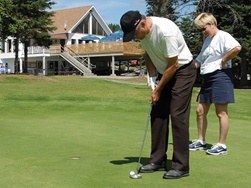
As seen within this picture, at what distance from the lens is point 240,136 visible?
6.91 metres

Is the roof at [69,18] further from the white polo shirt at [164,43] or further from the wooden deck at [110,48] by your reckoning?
the white polo shirt at [164,43]

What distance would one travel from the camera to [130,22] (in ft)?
13.4

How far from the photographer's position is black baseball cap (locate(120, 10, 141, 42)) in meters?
4.07

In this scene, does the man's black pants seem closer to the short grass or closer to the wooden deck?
the short grass

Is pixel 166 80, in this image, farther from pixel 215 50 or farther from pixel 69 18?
pixel 69 18

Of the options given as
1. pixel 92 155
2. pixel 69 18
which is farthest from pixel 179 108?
pixel 69 18

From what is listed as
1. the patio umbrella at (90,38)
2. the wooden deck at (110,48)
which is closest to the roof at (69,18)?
the patio umbrella at (90,38)

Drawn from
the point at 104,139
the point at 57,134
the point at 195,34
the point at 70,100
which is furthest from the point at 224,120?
the point at 195,34

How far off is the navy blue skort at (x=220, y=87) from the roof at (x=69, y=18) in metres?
46.8

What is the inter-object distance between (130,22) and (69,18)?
5124cm

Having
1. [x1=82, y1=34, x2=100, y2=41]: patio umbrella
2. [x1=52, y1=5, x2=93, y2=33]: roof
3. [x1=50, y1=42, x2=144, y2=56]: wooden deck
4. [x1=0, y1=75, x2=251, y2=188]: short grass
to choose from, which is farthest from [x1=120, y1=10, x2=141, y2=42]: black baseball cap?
[x1=52, y1=5, x2=93, y2=33]: roof

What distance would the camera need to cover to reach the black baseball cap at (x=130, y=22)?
13.4 feet

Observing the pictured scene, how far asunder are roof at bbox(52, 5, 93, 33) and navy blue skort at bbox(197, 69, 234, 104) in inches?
1843

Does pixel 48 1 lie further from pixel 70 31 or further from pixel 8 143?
pixel 8 143
